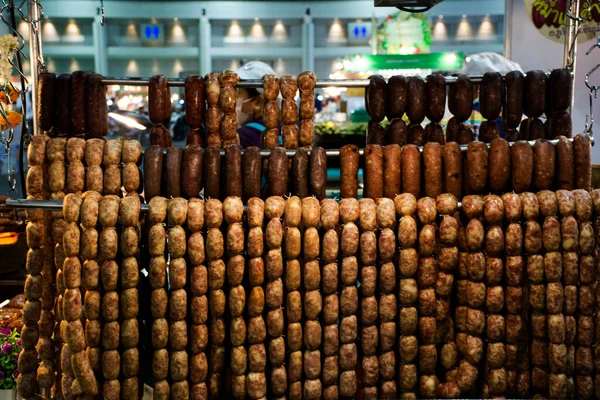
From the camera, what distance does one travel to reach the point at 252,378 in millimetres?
2508

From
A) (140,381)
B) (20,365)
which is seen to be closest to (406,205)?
(140,381)

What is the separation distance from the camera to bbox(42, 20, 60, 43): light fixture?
30578mm

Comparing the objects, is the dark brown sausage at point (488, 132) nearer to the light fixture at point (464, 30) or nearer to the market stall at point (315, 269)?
the market stall at point (315, 269)

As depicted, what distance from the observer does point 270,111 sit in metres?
2.79

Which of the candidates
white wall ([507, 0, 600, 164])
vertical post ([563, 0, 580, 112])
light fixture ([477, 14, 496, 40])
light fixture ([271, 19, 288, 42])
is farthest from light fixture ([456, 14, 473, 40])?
vertical post ([563, 0, 580, 112])

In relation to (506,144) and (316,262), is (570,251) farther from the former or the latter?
(316,262)

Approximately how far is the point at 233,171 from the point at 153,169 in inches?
14.1

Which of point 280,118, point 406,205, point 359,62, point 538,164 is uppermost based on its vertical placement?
point 359,62

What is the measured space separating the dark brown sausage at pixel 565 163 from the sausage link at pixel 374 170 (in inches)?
31.0

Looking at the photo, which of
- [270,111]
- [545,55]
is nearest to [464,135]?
[270,111]

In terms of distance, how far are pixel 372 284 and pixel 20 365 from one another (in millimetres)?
1719

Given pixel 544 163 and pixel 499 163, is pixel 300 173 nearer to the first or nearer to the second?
pixel 499 163

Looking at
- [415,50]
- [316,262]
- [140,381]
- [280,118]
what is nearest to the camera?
[316,262]

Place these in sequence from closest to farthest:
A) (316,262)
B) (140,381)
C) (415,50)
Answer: (316,262)
(140,381)
(415,50)
